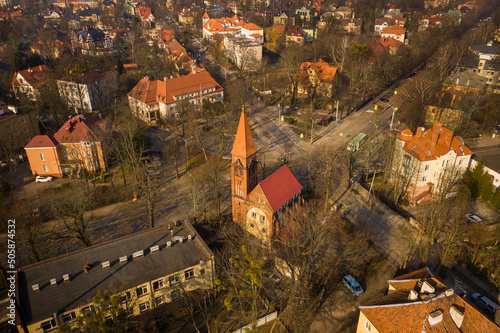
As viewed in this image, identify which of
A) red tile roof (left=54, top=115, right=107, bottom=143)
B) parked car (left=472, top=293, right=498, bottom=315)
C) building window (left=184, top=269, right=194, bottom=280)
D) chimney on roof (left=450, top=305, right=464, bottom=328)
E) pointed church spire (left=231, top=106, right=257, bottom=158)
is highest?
pointed church spire (left=231, top=106, right=257, bottom=158)

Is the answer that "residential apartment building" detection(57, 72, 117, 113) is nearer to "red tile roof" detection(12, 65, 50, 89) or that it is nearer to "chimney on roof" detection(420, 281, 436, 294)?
"red tile roof" detection(12, 65, 50, 89)

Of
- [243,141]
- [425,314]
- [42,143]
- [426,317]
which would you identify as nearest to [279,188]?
[243,141]

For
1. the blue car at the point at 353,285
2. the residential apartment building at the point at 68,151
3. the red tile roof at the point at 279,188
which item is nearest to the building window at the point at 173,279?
the red tile roof at the point at 279,188

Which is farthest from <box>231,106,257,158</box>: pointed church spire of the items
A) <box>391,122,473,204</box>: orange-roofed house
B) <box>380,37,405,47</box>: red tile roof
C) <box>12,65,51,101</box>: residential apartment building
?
<box>380,37,405,47</box>: red tile roof

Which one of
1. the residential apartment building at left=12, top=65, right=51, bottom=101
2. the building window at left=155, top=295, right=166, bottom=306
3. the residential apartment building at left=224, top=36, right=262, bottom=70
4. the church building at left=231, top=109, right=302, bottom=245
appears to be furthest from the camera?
the residential apartment building at left=224, top=36, right=262, bottom=70

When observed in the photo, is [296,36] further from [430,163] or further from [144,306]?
[144,306]

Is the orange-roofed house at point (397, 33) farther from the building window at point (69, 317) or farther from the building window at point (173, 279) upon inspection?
the building window at point (69, 317)

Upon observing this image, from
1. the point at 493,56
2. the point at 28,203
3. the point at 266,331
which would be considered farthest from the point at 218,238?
the point at 493,56
